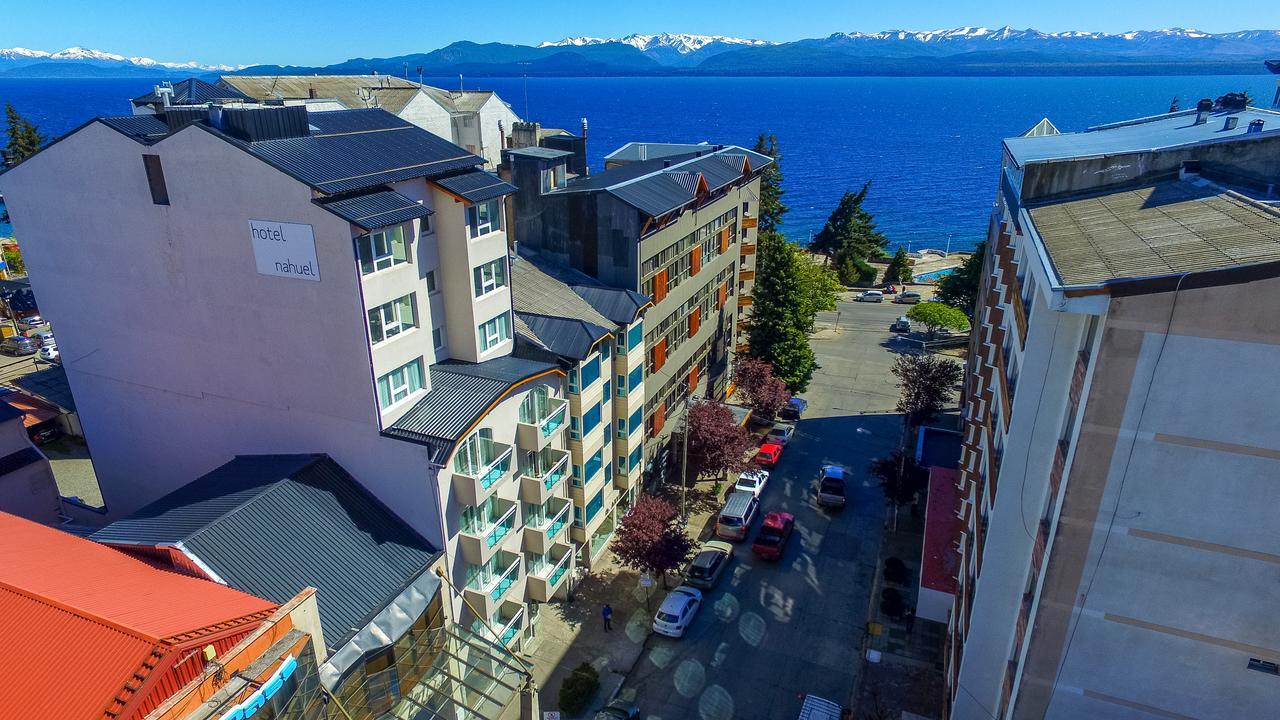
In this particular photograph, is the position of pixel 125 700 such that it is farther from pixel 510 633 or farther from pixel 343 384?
pixel 510 633

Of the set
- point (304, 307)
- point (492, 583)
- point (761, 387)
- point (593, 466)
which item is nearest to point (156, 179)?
point (304, 307)

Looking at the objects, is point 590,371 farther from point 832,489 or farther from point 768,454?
point 768,454

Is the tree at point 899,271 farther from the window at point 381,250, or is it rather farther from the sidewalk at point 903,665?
the window at point 381,250

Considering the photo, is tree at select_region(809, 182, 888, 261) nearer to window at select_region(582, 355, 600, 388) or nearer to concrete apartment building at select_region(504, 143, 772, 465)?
concrete apartment building at select_region(504, 143, 772, 465)

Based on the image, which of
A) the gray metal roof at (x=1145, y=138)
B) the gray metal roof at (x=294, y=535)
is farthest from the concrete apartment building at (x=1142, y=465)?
the gray metal roof at (x=294, y=535)

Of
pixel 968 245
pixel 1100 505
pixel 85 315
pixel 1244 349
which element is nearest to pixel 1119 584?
pixel 1100 505

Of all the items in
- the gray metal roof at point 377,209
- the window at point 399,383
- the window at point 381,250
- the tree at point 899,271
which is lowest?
Answer: the tree at point 899,271

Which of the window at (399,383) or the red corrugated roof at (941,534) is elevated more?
the window at (399,383)
